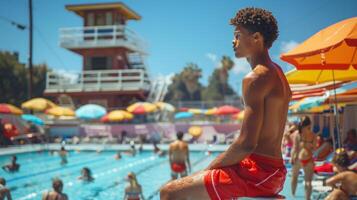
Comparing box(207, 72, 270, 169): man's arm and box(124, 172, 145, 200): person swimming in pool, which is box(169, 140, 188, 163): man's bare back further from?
box(207, 72, 270, 169): man's arm

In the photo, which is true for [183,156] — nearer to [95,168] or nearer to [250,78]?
[250,78]

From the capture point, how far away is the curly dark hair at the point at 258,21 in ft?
7.56

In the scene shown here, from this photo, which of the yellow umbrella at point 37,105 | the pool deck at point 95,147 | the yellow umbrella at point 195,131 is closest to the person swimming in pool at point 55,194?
the pool deck at point 95,147

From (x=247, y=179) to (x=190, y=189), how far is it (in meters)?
0.33

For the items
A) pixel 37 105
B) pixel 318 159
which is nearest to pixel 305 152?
pixel 318 159

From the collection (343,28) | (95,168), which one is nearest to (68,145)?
(95,168)

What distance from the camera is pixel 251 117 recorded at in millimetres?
2119

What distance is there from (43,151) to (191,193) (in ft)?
66.8

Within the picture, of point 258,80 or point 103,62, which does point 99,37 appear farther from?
point 258,80

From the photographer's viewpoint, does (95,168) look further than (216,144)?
No

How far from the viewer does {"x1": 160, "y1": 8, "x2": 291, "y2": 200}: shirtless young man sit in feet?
7.00

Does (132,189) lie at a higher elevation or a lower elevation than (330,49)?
lower

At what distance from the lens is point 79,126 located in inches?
1038

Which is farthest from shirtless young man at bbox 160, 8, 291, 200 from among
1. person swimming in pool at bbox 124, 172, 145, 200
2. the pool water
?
the pool water
